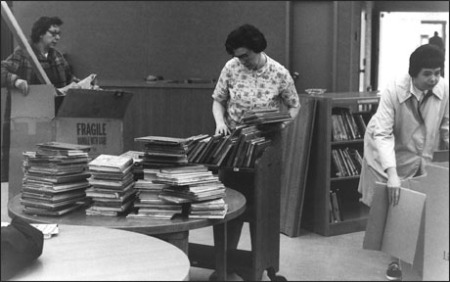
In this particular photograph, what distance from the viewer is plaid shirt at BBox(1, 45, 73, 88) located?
2.10 meters

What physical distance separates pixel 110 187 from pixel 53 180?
16cm

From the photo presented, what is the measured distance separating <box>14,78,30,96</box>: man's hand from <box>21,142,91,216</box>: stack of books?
0.52 meters

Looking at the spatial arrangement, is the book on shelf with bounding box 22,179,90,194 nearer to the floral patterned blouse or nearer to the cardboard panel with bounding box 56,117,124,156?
the cardboard panel with bounding box 56,117,124,156

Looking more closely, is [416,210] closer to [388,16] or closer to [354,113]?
[388,16]

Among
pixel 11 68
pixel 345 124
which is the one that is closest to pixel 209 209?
pixel 11 68

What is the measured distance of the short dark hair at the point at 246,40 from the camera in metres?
1.93

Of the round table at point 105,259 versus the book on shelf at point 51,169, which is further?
the book on shelf at point 51,169

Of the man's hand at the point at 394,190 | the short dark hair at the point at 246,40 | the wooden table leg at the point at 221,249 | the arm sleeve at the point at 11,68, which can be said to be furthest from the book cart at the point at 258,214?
the man's hand at the point at 394,190

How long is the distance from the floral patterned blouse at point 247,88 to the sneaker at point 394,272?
0.95 metres

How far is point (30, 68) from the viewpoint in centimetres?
217

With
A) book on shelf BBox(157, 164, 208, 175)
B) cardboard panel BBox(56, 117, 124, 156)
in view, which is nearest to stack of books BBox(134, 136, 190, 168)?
book on shelf BBox(157, 164, 208, 175)

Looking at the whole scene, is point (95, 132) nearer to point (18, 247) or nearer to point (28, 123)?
point (28, 123)

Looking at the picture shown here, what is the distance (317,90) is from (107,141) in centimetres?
164

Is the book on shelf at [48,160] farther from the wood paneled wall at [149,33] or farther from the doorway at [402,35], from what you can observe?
the doorway at [402,35]
